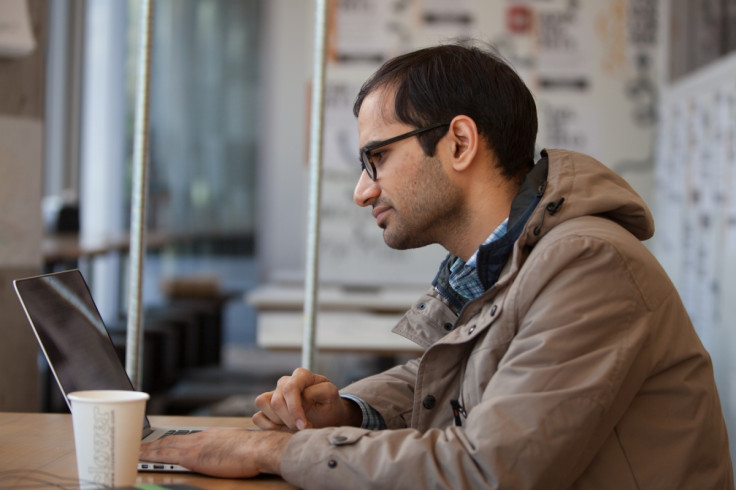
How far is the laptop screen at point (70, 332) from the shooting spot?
1023 mm

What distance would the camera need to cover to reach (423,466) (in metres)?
0.92

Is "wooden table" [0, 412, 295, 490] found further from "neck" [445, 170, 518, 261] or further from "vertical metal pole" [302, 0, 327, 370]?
"neck" [445, 170, 518, 261]

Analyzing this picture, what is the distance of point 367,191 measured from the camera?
1.33 m

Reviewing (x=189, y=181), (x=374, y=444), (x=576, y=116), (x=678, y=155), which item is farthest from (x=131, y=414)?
(x=189, y=181)

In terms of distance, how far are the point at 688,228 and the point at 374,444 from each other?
3.34m

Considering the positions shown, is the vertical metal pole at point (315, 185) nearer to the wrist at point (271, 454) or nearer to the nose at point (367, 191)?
the nose at point (367, 191)

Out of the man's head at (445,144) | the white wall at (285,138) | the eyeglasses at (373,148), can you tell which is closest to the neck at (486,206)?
the man's head at (445,144)

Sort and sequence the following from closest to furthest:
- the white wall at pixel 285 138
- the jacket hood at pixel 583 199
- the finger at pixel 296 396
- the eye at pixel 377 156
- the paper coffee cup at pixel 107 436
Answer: the paper coffee cup at pixel 107 436, the jacket hood at pixel 583 199, the finger at pixel 296 396, the eye at pixel 377 156, the white wall at pixel 285 138

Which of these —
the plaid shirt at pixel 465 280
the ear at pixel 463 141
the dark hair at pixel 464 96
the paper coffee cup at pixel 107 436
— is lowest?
the paper coffee cup at pixel 107 436

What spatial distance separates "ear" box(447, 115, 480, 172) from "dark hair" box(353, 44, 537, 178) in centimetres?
1

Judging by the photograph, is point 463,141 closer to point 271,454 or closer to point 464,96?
point 464,96

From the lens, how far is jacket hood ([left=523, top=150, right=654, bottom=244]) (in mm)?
1080

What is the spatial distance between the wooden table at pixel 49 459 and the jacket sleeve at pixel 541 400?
92 millimetres

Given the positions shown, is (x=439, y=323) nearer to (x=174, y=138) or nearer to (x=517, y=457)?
(x=517, y=457)
